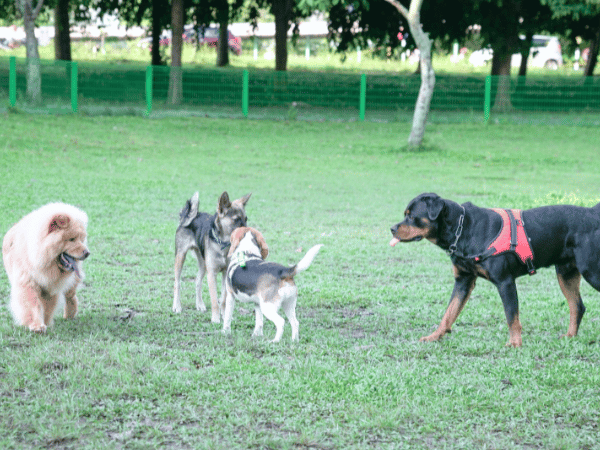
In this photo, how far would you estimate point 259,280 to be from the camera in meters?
5.23

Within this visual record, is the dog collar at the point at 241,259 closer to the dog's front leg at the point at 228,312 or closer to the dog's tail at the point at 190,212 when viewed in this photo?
the dog's front leg at the point at 228,312

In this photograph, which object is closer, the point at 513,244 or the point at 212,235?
the point at 513,244

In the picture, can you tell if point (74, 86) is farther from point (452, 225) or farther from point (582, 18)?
point (582, 18)

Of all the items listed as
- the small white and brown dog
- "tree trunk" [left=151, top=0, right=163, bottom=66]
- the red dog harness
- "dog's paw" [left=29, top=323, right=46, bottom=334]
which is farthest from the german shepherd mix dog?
"tree trunk" [left=151, top=0, right=163, bottom=66]

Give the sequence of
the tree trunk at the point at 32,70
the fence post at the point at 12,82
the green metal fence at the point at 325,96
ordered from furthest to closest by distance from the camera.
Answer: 1. the green metal fence at the point at 325,96
2. the tree trunk at the point at 32,70
3. the fence post at the point at 12,82

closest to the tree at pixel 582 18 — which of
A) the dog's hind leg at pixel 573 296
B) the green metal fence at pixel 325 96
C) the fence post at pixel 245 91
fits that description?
the green metal fence at pixel 325 96

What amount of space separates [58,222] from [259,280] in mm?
1568

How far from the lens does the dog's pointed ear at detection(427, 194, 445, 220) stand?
5351mm

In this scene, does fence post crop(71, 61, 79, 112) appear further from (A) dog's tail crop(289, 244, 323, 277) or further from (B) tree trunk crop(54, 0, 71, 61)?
(A) dog's tail crop(289, 244, 323, 277)

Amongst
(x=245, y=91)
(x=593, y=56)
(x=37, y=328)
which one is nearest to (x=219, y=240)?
(x=37, y=328)

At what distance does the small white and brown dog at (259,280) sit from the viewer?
203 inches

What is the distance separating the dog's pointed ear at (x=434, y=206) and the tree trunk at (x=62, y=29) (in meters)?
26.2

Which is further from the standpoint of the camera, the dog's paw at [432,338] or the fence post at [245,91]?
the fence post at [245,91]

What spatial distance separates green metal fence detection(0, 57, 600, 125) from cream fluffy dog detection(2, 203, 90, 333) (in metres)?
17.4
